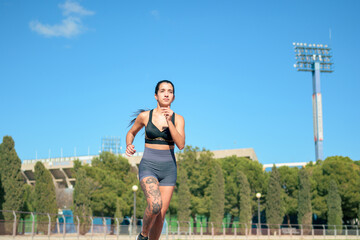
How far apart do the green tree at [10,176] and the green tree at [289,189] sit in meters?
31.5

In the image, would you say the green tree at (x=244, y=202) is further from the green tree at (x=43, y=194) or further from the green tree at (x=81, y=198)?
the green tree at (x=43, y=194)

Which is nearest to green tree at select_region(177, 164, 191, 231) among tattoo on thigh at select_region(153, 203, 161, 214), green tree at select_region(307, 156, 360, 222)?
green tree at select_region(307, 156, 360, 222)

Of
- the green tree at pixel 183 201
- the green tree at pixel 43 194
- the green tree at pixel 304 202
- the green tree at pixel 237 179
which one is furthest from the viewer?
the green tree at pixel 237 179

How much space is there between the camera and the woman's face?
6.57 m

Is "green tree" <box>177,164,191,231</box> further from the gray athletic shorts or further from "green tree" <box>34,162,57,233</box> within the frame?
the gray athletic shorts

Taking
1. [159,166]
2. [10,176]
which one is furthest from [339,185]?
[159,166]

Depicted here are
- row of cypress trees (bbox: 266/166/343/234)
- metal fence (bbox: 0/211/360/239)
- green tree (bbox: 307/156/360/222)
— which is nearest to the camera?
metal fence (bbox: 0/211/360/239)

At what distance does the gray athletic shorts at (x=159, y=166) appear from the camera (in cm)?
631

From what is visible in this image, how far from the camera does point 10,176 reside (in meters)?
39.4

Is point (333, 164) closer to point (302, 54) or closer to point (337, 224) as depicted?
point (337, 224)

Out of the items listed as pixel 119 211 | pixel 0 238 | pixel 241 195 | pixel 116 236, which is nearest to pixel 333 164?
pixel 241 195

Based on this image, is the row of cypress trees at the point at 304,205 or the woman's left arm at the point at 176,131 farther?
the row of cypress trees at the point at 304,205

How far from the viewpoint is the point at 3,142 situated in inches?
1580

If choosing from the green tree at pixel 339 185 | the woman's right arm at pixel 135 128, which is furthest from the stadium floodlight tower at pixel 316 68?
the woman's right arm at pixel 135 128
